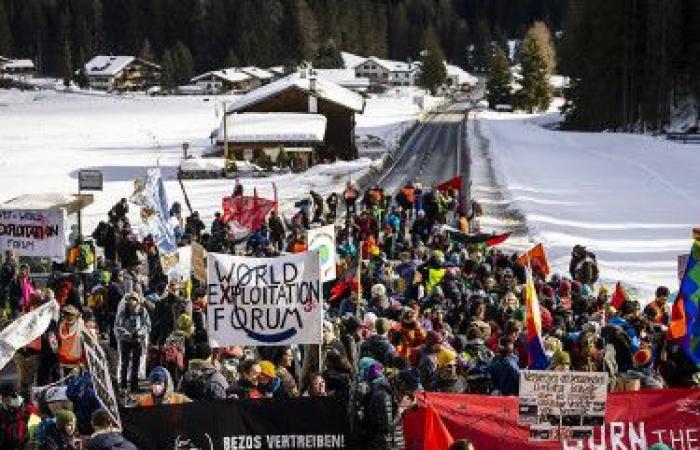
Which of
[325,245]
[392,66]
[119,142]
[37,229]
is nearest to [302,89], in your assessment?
[119,142]

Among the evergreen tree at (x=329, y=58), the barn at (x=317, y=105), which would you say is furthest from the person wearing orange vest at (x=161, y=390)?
the evergreen tree at (x=329, y=58)

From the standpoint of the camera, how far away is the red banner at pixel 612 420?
916 cm

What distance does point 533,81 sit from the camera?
108 metres

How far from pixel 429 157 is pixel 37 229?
40.7 m

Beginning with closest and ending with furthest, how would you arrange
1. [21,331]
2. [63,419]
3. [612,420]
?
[63,419] → [612,420] → [21,331]

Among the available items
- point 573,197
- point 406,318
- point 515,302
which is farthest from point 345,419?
point 573,197

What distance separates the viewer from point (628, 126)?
74.2 m

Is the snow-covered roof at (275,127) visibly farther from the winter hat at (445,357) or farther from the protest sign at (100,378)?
the protest sign at (100,378)

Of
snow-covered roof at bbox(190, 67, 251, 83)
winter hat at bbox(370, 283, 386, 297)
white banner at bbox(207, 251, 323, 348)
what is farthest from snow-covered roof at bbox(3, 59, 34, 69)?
white banner at bbox(207, 251, 323, 348)

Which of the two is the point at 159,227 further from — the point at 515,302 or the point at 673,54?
the point at 673,54

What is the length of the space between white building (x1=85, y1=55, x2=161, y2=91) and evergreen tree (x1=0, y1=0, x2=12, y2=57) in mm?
23931

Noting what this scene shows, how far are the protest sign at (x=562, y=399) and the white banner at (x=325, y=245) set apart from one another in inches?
297

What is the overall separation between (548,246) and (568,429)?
18784mm

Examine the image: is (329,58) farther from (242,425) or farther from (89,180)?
(242,425)
